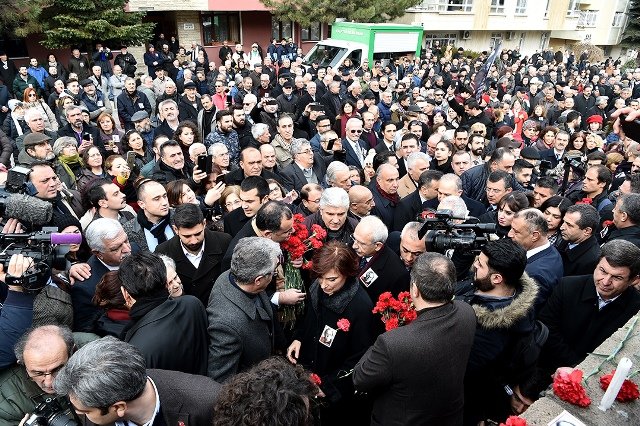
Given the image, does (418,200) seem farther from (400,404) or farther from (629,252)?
(400,404)

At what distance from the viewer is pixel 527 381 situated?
2807mm

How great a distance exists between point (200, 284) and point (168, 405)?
64.6 inches

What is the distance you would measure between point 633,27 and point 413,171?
4150 centimetres

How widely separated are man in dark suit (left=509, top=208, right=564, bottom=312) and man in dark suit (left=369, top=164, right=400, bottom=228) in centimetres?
145

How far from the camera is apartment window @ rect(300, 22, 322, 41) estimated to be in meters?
26.7

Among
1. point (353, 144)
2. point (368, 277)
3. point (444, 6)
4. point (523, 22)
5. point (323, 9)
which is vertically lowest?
point (353, 144)

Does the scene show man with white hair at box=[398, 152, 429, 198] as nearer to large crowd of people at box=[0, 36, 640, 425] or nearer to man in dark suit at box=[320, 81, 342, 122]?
large crowd of people at box=[0, 36, 640, 425]

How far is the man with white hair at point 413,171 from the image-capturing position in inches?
219

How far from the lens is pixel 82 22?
1562 centimetres

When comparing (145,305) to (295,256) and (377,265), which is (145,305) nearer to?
(295,256)

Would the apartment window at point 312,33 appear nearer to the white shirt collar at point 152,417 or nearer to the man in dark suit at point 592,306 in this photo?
the man in dark suit at point 592,306

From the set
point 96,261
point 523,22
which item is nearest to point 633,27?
point 523,22

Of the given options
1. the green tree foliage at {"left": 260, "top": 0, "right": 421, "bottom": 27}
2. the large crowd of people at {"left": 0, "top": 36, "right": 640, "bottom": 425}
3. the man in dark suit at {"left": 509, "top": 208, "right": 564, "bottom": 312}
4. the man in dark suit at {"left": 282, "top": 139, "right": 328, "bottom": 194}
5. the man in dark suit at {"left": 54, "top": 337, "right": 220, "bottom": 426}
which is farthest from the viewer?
the green tree foliage at {"left": 260, "top": 0, "right": 421, "bottom": 27}

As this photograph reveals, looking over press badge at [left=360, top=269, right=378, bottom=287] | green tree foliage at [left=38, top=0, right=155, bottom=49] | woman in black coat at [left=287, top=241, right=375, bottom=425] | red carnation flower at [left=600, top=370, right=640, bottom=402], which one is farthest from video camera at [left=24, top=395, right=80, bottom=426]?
green tree foliage at [left=38, top=0, right=155, bottom=49]
